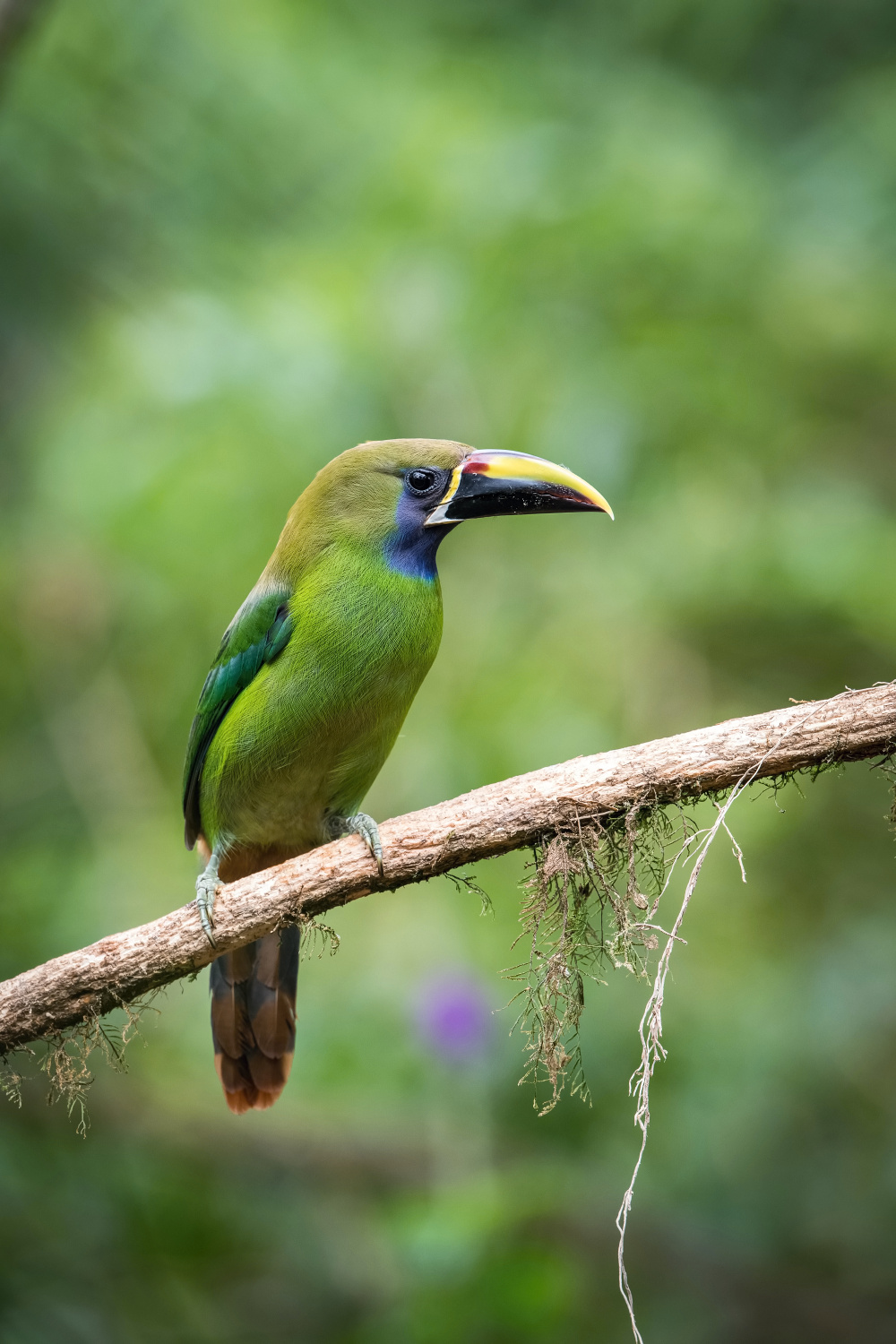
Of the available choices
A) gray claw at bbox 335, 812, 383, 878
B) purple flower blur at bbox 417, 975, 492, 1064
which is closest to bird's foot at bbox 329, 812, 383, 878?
gray claw at bbox 335, 812, 383, 878

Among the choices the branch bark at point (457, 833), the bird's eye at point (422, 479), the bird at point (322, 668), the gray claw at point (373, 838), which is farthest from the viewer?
the bird's eye at point (422, 479)

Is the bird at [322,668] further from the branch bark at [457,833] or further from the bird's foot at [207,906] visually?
the branch bark at [457,833]

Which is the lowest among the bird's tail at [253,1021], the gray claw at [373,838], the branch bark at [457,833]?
the bird's tail at [253,1021]

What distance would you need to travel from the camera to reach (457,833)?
2.32 m

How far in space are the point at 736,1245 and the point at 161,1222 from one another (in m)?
1.87

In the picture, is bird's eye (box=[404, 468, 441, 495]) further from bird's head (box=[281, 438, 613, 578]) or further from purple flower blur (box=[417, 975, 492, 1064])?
purple flower blur (box=[417, 975, 492, 1064])

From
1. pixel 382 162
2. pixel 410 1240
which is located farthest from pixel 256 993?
pixel 382 162

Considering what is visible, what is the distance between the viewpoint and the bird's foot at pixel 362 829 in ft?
7.82

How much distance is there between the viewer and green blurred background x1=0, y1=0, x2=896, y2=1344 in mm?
4074

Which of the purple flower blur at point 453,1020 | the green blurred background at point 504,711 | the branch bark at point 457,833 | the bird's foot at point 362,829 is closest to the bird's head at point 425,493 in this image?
the bird's foot at point 362,829

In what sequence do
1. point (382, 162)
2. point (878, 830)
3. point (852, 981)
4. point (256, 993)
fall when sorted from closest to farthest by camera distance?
point (256, 993) → point (852, 981) → point (878, 830) → point (382, 162)

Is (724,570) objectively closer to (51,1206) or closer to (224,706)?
(224,706)

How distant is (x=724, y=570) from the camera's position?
4203 millimetres

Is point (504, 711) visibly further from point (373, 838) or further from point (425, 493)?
point (373, 838)
